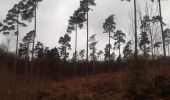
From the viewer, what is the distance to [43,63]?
2373 inches

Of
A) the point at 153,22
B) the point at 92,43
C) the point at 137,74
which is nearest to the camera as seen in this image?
the point at 137,74

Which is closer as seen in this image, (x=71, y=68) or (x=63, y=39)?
(x=71, y=68)

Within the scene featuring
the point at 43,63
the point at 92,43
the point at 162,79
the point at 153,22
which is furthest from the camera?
the point at 92,43

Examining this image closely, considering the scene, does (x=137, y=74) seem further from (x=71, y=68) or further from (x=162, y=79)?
(x=71, y=68)

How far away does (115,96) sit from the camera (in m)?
23.2

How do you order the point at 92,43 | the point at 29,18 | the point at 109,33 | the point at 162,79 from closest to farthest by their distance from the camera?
the point at 162,79 < the point at 29,18 < the point at 109,33 < the point at 92,43

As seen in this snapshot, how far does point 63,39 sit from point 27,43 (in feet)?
26.4

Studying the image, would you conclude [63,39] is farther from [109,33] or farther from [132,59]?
[132,59]

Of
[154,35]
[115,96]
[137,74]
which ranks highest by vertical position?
[154,35]

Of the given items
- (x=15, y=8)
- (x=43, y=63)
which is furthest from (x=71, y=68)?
(x=15, y=8)

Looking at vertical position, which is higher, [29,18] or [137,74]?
[29,18]

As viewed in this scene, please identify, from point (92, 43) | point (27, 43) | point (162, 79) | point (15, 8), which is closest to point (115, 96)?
point (162, 79)

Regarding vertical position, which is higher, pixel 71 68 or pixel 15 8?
pixel 15 8

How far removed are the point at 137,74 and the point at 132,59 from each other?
0.98 metres
